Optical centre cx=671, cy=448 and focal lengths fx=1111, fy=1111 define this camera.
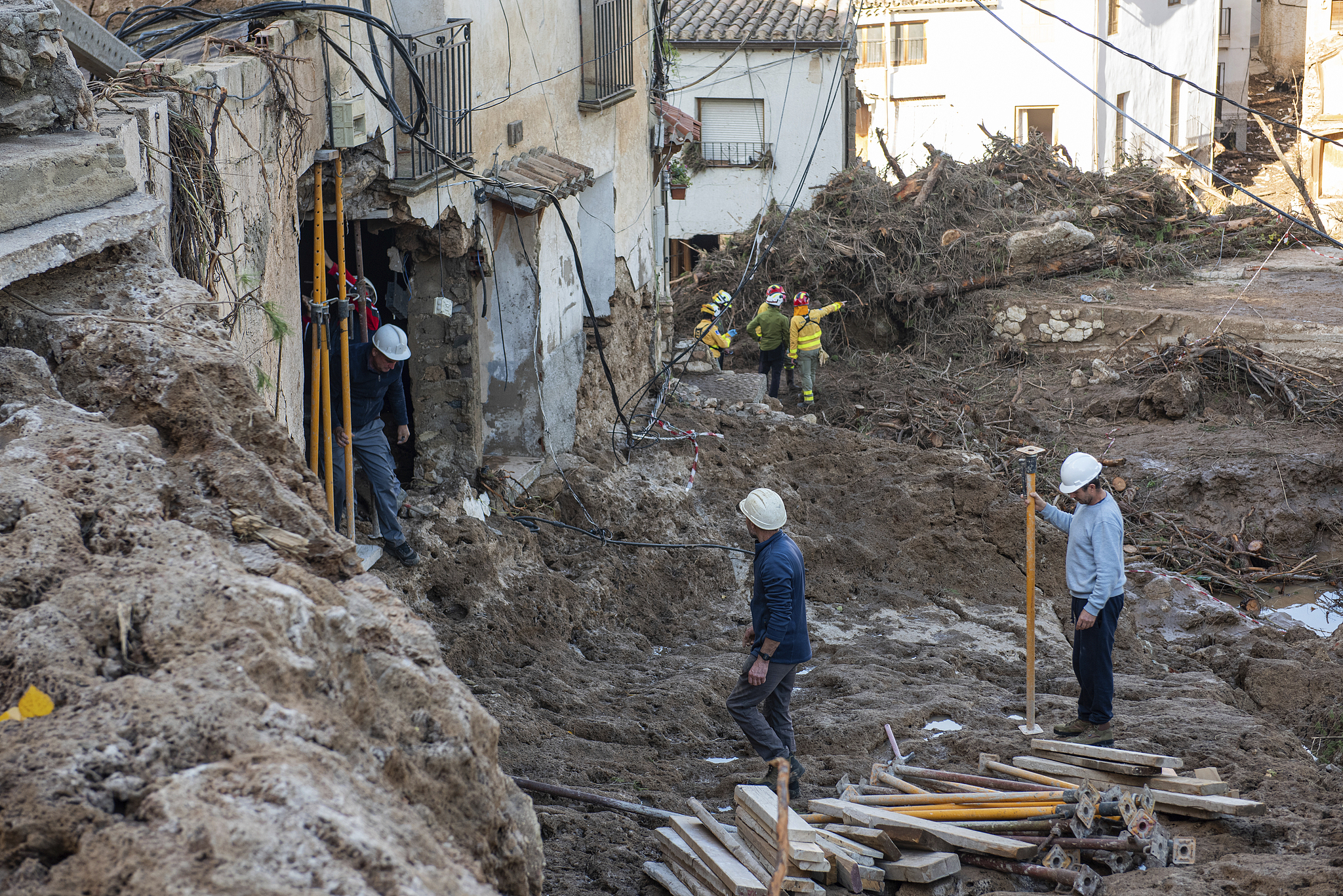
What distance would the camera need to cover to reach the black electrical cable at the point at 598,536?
30.2ft

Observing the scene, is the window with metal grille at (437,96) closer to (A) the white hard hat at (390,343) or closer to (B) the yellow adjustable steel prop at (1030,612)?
(A) the white hard hat at (390,343)

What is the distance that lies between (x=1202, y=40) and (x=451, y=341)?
30.1 meters

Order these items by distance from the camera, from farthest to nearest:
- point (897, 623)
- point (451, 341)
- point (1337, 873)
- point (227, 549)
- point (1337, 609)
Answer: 1. point (1337, 609)
2. point (897, 623)
3. point (451, 341)
4. point (1337, 873)
5. point (227, 549)

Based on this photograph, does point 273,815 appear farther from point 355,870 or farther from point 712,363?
point 712,363

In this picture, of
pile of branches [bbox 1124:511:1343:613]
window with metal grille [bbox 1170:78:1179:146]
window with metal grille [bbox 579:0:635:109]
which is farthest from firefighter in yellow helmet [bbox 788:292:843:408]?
window with metal grille [bbox 1170:78:1179:146]

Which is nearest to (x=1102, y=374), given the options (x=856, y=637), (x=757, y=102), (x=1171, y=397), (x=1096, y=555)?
(x=1171, y=397)

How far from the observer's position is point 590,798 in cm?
561

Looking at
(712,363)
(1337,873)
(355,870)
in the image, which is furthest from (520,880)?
(712,363)

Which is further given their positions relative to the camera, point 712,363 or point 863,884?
point 712,363

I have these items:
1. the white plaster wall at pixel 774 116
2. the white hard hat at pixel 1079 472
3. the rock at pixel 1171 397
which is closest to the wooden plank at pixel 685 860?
the white hard hat at pixel 1079 472

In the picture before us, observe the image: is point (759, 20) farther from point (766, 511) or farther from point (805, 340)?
point (766, 511)

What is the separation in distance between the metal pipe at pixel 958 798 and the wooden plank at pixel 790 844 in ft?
2.54

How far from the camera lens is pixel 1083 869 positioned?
15.9ft

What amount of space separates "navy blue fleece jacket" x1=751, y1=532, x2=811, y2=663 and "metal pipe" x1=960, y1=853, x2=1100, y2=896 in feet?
4.77
